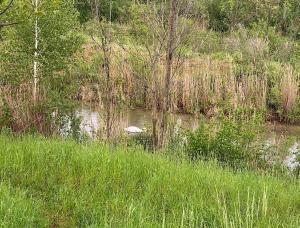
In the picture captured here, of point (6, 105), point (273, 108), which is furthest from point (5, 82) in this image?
point (273, 108)

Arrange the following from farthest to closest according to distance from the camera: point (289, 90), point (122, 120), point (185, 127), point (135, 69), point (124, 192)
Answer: point (289, 90) → point (135, 69) → point (185, 127) → point (122, 120) → point (124, 192)

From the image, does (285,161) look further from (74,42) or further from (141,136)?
(74,42)

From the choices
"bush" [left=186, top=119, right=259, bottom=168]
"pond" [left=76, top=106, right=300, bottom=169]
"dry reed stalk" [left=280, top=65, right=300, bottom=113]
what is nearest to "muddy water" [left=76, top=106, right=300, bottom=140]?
"pond" [left=76, top=106, right=300, bottom=169]

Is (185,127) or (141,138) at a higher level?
(141,138)

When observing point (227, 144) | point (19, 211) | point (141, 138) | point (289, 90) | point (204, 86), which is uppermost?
point (19, 211)

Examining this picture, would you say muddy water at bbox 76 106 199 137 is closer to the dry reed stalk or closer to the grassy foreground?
the grassy foreground

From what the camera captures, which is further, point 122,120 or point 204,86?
point 204,86

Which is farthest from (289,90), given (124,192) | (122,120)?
(124,192)

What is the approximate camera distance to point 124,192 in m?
4.55

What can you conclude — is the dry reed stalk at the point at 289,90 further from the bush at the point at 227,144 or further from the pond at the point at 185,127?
the bush at the point at 227,144

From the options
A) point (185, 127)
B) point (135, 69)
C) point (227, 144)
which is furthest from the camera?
point (135, 69)

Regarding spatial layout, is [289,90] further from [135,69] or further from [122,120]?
[122,120]

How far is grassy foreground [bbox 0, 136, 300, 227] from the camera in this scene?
3808 mm

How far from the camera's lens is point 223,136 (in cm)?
731
